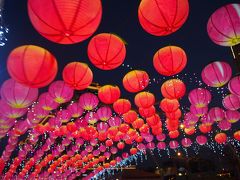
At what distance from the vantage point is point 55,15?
11.2 feet

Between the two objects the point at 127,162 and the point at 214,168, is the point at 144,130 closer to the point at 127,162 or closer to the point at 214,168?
the point at 214,168

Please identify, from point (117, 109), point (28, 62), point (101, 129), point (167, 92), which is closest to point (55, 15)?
point (28, 62)

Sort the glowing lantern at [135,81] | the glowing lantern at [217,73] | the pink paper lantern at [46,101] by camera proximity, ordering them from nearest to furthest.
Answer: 1. the glowing lantern at [217,73]
2. the glowing lantern at [135,81]
3. the pink paper lantern at [46,101]

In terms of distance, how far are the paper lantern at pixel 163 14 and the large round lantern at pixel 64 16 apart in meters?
0.88

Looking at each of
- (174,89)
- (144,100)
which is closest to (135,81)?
(174,89)

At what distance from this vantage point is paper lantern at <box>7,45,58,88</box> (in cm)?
458

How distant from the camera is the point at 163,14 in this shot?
4066 mm

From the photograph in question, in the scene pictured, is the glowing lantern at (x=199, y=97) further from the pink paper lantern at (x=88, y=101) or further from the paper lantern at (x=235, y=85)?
the pink paper lantern at (x=88, y=101)

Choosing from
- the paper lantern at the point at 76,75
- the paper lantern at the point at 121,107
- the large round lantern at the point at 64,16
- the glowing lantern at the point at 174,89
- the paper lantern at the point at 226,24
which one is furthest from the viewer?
the paper lantern at the point at 121,107

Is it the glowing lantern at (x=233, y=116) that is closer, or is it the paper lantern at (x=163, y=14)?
the paper lantern at (x=163, y=14)

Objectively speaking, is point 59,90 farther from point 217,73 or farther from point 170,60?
point 217,73

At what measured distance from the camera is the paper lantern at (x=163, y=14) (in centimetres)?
403

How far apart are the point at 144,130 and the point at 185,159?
10515 mm

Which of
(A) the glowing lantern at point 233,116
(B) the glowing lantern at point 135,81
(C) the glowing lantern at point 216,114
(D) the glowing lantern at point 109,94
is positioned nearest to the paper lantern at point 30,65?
(B) the glowing lantern at point 135,81
